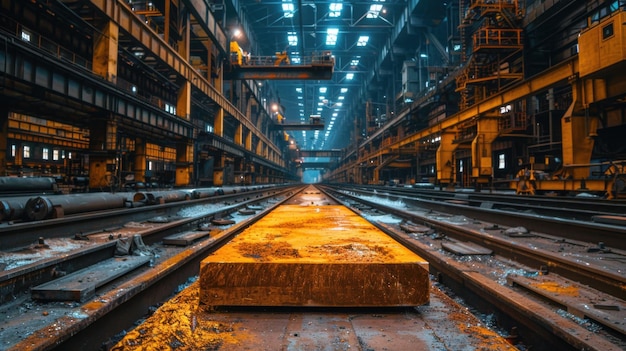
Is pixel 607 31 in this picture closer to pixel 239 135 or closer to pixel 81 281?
pixel 81 281

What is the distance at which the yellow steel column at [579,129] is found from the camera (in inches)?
343

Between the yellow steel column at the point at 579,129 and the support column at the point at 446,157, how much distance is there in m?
7.39

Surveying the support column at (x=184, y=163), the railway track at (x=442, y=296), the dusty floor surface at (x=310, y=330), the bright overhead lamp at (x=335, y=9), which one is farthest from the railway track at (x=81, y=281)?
the bright overhead lamp at (x=335, y=9)

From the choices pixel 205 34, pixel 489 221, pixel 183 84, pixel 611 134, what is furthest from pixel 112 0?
pixel 611 134

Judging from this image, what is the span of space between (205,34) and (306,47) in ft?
70.1

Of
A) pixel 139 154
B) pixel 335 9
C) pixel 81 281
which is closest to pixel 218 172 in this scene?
pixel 139 154

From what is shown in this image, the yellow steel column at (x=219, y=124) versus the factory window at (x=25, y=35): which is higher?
the factory window at (x=25, y=35)

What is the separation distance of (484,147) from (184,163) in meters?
15.5

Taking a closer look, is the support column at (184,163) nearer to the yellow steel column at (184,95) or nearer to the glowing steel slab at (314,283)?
the yellow steel column at (184,95)

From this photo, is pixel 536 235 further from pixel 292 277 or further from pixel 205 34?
pixel 205 34

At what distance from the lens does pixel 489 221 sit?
670cm

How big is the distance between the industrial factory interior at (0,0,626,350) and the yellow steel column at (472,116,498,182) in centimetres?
8

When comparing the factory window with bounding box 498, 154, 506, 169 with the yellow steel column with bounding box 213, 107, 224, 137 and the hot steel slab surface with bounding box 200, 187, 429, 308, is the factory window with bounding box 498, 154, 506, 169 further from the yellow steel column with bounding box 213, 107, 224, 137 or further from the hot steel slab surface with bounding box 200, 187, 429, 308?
the hot steel slab surface with bounding box 200, 187, 429, 308

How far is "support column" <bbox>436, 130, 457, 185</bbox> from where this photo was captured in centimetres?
1630
